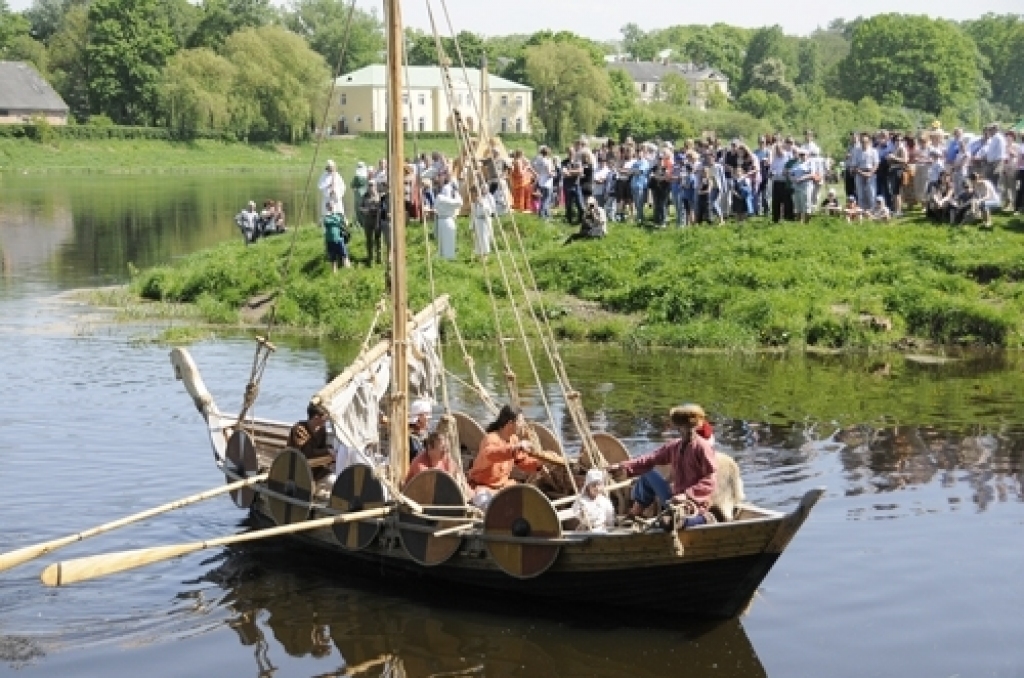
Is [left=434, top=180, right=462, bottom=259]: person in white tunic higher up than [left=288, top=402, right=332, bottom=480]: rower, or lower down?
higher up

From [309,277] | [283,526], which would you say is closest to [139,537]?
[283,526]

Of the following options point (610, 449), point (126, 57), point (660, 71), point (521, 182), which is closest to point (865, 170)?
point (521, 182)

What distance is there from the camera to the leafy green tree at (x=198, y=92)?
112 m

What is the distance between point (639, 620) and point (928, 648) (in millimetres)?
2904

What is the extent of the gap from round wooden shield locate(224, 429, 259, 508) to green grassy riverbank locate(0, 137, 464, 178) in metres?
82.6

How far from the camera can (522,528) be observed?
16094 mm

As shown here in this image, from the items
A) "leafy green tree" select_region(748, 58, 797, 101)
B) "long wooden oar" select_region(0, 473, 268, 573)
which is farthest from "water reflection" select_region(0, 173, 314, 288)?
"leafy green tree" select_region(748, 58, 797, 101)

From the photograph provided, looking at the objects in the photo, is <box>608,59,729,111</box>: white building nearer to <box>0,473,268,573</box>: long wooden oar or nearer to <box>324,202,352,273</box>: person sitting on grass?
<box>324,202,352,273</box>: person sitting on grass

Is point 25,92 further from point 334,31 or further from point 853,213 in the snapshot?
point 853,213

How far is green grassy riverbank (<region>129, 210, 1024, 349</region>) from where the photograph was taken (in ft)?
103

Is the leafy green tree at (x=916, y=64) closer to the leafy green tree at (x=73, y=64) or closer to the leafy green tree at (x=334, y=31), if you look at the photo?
the leafy green tree at (x=334, y=31)

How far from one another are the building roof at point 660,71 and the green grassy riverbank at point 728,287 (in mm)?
148661

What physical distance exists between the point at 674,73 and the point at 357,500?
163561 mm

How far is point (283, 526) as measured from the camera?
17.6 meters
